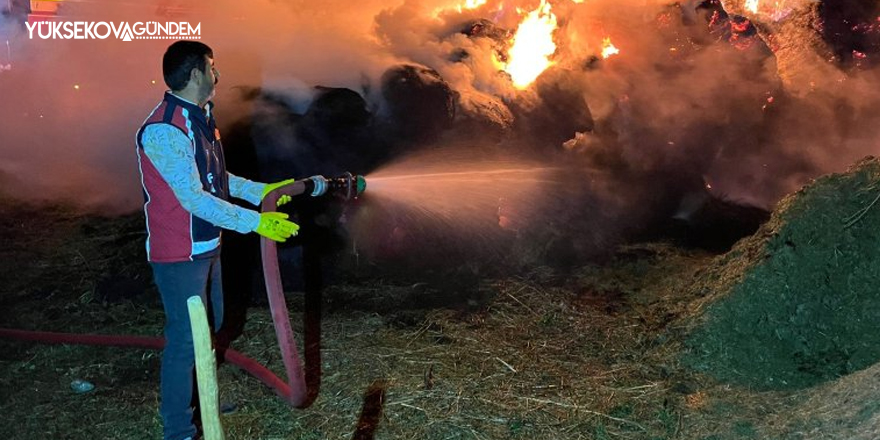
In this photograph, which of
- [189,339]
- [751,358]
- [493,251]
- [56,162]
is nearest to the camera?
[189,339]

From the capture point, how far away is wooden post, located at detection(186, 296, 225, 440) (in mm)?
2279

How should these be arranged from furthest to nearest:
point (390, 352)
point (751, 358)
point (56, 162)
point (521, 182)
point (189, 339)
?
point (56, 162) → point (521, 182) → point (390, 352) → point (751, 358) → point (189, 339)

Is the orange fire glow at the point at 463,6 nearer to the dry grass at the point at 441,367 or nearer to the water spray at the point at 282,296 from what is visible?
the dry grass at the point at 441,367

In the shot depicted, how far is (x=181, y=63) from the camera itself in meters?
3.39

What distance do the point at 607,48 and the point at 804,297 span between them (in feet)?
22.6

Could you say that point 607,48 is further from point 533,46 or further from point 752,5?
point 752,5

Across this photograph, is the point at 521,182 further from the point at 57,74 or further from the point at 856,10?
the point at 57,74

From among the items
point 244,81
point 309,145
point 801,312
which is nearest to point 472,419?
point 801,312

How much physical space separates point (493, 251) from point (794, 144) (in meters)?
5.98

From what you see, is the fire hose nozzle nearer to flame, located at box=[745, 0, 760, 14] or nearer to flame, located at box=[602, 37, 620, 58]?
flame, located at box=[602, 37, 620, 58]

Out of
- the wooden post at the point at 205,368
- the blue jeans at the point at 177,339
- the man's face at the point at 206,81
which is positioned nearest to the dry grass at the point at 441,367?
the blue jeans at the point at 177,339

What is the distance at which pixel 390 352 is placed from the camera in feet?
17.4

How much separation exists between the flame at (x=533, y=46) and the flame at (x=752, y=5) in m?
3.19

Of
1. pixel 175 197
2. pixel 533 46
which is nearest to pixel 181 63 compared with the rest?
pixel 175 197
